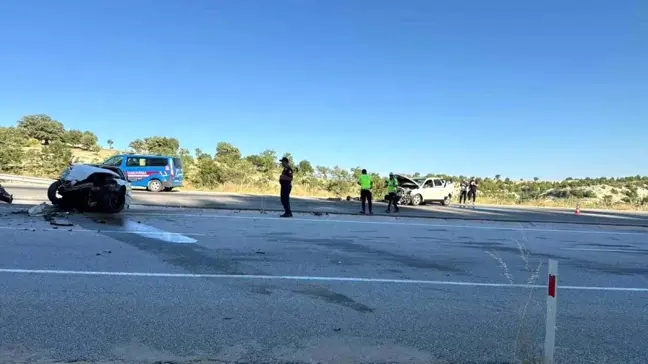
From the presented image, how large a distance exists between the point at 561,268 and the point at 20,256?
8824mm

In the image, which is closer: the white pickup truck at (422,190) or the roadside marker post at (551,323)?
the roadside marker post at (551,323)

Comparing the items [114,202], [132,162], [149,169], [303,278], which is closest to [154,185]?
[149,169]

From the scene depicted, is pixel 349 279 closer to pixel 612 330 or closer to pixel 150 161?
pixel 612 330

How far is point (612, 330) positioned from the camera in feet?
16.0

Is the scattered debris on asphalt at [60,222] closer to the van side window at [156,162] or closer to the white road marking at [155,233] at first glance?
the white road marking at [155,233]

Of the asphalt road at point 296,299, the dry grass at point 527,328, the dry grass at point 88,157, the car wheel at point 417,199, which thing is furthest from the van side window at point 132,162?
the dry grass at point 527,328

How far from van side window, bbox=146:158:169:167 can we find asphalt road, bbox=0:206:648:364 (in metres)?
14.3

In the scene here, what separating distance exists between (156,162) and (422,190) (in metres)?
14.3

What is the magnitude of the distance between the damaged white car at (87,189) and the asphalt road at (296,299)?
225 centimetres

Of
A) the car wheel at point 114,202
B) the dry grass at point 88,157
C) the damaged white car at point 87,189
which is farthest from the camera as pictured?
the dry grass at point 88,157

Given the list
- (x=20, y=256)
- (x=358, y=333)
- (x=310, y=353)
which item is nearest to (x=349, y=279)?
(x=358, y=333)

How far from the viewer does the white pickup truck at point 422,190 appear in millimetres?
25875

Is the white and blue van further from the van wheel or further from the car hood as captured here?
the car hood

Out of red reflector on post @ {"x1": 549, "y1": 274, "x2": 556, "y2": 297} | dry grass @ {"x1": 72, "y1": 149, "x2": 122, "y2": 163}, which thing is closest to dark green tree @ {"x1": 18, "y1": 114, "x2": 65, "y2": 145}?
dry grass @ {"x1": 72, "y1": 149, "x2": 122, "y2": 163}
